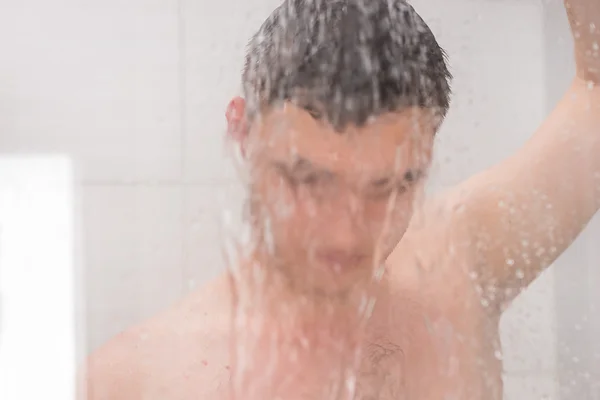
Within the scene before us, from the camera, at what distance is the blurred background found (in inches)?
28.2

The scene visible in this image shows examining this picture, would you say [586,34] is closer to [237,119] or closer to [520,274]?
[520,274]

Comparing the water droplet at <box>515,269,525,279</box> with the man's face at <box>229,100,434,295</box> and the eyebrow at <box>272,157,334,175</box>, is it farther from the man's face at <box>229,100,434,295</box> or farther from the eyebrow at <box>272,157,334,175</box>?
the eyebrow at <box>272,157,334,175</box>

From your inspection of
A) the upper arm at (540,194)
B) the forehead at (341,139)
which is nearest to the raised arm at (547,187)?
the upper arm at (540,194)

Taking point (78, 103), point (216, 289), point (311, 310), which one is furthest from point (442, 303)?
point (78, 103)

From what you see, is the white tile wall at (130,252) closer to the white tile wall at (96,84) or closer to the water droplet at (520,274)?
the white tile wall at (96,84)

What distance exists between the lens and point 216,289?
0.69 meters

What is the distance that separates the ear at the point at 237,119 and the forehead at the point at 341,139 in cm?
5

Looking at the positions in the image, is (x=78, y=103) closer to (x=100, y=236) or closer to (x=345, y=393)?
(x=100, y=236)

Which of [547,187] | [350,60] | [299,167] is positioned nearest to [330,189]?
[299,167]

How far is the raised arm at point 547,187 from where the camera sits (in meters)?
0.65

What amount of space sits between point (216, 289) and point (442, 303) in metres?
0.26

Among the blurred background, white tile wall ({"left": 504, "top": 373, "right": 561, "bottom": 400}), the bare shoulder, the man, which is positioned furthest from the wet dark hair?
white tile wall ({"left": 504, "top": 373, "right": 561, "bottom": 400})

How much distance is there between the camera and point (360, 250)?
2.15ft

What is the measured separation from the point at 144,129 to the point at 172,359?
28 centimetres
